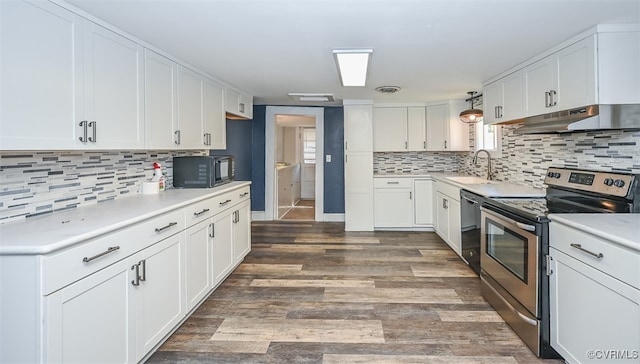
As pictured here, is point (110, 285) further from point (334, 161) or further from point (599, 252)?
point (334, 161)

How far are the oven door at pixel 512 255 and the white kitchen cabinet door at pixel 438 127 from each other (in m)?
2.58

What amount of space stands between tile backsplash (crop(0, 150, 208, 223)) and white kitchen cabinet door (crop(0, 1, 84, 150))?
35 cm

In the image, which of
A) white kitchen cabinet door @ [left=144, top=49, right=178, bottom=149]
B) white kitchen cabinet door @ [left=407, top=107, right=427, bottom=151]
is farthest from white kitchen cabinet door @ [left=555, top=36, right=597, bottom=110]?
white kitchen cabinet door @ [left=144, top=49, right=178, bottom=149]

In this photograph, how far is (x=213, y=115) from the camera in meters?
3.65

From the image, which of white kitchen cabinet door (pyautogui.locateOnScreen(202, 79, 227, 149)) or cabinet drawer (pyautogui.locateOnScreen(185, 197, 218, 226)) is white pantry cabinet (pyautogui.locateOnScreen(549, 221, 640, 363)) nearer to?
cabinet drawer (pyautogui.locateOnScreen(185, 197, 218, 226))

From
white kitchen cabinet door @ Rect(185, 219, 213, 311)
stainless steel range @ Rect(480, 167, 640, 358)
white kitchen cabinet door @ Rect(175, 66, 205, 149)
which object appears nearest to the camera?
stainless steel range @ Rect(480, 167, 640, 358)

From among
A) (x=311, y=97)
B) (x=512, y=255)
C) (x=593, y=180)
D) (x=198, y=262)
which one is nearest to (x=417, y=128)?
(x=311, y=97)

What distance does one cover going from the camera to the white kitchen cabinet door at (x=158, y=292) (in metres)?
1.92

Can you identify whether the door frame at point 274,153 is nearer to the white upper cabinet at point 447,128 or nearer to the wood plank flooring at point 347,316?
the white upper cabinet at point 447,128

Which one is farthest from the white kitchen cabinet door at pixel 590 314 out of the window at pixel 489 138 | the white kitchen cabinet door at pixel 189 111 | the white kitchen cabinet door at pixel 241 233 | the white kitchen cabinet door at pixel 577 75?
the white kitchen cabinet door at pixel 189 111

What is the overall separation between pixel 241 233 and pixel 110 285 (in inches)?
81.9

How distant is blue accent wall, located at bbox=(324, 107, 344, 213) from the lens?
612 cm

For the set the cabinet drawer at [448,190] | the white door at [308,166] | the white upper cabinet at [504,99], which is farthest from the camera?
the white door at [308,166]

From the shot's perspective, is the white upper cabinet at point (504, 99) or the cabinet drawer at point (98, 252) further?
the white upper cabinet at point (504, 99)
